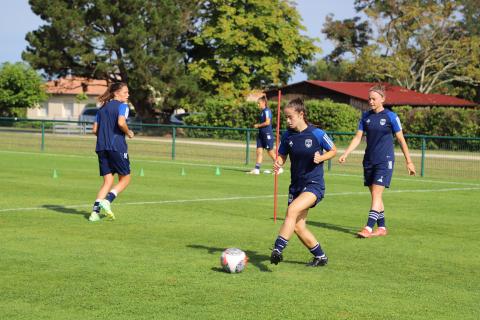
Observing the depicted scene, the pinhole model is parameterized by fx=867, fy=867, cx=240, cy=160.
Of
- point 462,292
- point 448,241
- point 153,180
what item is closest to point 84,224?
point 448,241

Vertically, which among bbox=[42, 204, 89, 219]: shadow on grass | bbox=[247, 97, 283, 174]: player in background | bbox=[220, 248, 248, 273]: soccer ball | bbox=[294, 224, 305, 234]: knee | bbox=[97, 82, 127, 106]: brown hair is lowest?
bbox=[42, 204, 89, 219]: shadow on grass

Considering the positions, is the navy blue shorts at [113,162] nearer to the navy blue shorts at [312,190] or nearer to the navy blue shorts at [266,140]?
the navy blue shorts at [312,190]

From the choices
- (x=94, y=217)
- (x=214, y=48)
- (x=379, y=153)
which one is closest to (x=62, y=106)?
(x=214, y=48)

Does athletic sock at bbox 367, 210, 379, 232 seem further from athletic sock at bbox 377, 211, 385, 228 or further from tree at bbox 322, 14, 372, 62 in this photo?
tree at bbox 322, 14, 372, 62

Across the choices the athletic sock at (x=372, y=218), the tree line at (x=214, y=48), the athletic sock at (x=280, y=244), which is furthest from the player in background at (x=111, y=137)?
the tree line at (x=214, y=48)

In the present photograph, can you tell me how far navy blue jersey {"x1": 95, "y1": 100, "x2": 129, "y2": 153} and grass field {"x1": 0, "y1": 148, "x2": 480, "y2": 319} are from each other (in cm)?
117

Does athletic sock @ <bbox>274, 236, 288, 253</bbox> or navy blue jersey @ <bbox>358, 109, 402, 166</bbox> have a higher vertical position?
navy blue jersey @ <bbox>358, 109, 402, 166</bbox>

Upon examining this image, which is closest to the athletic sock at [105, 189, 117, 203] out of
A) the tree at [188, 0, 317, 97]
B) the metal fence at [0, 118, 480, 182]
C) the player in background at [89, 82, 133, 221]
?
the player in background at [89, 82, 133, 221]

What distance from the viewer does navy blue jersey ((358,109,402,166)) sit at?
12.5 m

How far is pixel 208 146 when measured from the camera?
33750mm

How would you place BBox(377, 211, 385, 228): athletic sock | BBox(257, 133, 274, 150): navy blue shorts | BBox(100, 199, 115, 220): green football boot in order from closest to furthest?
BBox(377, 211, 385, 228): athletic sock, BBox(100, 199, 115, 220): green football boot, BBox(257, 133, 274, 150): navy blue shorts

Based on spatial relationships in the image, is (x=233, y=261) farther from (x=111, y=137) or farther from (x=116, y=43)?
(x=116, y=43)

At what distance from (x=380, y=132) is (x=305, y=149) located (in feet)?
11.4

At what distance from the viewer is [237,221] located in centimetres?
1369
